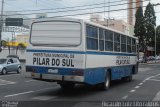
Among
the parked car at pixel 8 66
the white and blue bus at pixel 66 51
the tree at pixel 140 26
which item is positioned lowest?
the parked car at pixel 8 66

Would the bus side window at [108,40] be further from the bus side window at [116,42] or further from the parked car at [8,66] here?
the parked car at [8,66]

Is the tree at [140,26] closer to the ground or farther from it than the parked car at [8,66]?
farther from it

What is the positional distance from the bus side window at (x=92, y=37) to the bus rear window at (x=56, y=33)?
0.58 meters

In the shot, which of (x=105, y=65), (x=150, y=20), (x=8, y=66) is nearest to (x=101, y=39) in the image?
(x=105, y=65)

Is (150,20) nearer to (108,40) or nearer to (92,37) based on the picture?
(108,40)

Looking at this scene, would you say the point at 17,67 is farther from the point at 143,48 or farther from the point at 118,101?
the point at 143,48

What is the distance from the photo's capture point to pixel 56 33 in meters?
16.0

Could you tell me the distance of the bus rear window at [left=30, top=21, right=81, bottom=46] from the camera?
15.7m

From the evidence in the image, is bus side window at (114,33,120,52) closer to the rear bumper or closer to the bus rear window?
the bus rear window

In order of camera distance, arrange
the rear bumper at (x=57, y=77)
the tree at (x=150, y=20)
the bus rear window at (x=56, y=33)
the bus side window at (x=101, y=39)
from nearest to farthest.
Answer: the rear bumper at (x=57, y=77) < the bus rear window at (x=56, y=33) < the bus side window at (x=101, y=39) < the tree at (x=150, y=20)

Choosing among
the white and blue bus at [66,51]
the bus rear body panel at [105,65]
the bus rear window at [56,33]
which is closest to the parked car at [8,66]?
the bus rear body panel at [105,65]

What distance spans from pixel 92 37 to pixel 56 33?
1620 millimetres

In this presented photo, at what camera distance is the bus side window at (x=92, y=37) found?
1603 centimetres

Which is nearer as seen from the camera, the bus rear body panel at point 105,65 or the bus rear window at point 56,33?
the bus rear window at point 56,33
